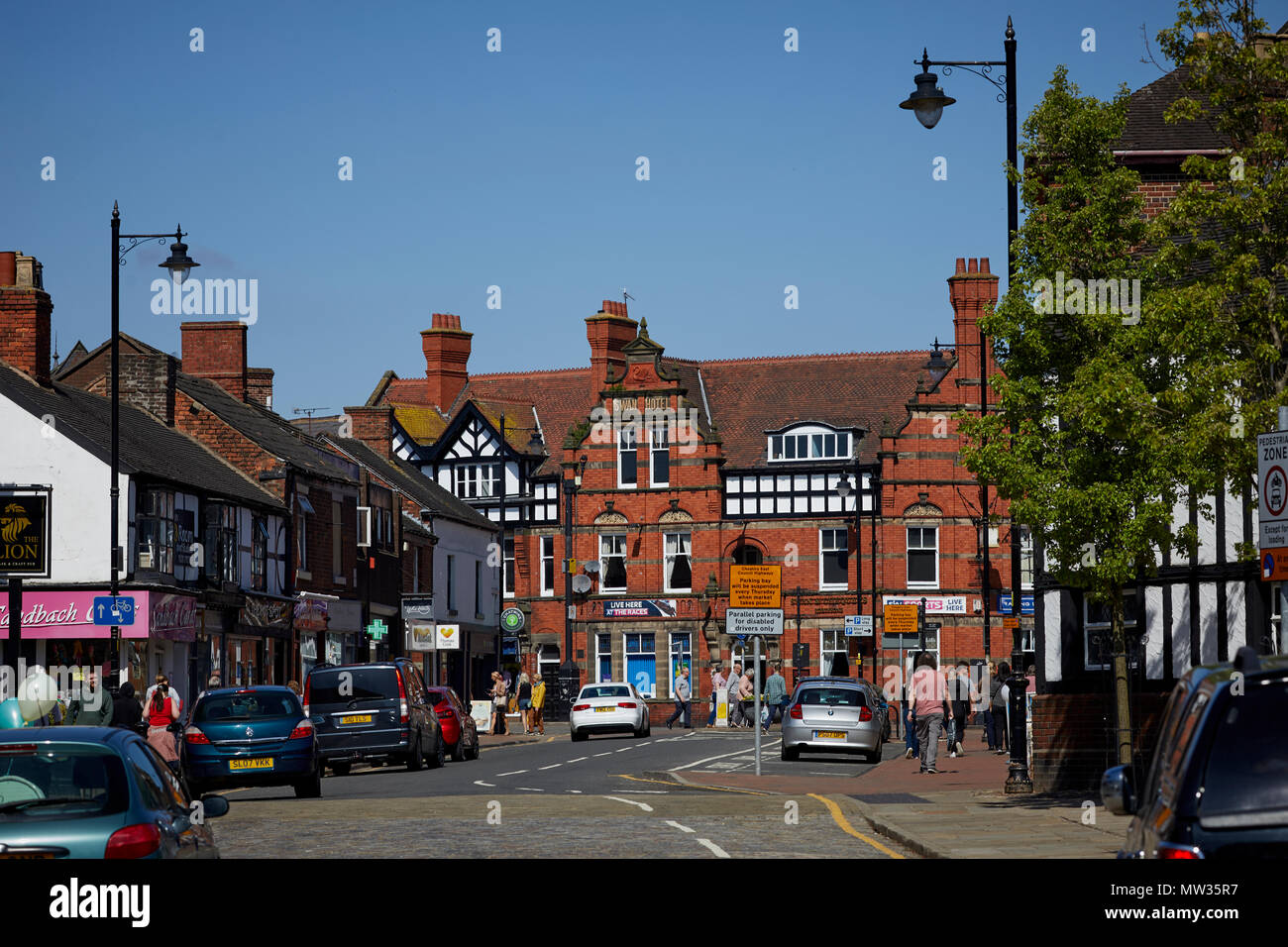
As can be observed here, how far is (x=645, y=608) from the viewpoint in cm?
7156

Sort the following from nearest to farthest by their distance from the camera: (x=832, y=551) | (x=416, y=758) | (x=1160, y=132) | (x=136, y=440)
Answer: (x=1160, y=132)
(x=416, y=758)
(x=136, y=440)
(x=832, y=551)

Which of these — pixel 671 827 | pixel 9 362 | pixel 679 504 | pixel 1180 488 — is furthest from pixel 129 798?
pixel 679 504

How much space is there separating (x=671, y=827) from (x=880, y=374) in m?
56.4

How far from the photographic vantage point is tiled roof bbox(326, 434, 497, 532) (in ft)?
214

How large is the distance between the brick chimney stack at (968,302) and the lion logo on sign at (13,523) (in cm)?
4320

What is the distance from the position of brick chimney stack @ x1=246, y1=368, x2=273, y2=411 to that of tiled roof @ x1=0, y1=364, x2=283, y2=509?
33.3 ft

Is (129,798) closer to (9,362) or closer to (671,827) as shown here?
(671,827)

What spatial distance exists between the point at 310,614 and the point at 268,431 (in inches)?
217

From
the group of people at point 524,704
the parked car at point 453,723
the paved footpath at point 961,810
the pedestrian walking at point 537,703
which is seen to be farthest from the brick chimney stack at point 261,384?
the paved footpath at point 961,810

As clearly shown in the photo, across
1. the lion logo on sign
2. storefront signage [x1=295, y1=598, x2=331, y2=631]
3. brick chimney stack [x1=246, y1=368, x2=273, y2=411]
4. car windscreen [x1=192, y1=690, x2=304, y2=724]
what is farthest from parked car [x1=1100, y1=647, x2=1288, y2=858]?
brick chimney stack [x1=246, y1=368, x2=273, y2=411]

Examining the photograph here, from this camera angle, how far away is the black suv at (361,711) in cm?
3098

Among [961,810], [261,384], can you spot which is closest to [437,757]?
[961,810]

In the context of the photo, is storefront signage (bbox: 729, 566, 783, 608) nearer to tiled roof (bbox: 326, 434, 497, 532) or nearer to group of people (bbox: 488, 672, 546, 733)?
group of people (bbox: 488, 672, 546, 733)

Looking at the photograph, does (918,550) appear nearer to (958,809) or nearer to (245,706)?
(245,706)
